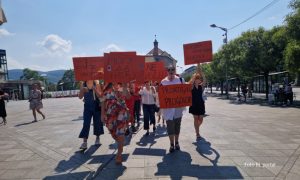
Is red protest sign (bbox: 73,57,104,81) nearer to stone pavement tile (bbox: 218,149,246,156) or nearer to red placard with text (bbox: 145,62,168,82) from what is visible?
red placard with text (bbox: 145,62,168,82)

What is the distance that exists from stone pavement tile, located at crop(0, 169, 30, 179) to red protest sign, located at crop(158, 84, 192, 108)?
9.96ft

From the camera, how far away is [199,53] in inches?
368

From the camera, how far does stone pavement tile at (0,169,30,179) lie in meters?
5.88

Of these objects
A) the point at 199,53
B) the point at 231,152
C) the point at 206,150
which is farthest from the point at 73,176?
the point at 199,53

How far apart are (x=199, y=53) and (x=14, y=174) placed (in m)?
5.60

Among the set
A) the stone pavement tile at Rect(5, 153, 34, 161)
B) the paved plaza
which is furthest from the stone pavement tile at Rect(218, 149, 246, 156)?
the stone pavement tile at Rect(5, 153, 34, 161)

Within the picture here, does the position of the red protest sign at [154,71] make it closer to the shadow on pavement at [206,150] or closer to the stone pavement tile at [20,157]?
the shadow on pavement at [206,150]

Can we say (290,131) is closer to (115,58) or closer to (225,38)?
(115,58)

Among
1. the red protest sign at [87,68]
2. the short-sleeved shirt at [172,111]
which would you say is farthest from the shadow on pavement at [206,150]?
the red protest sign at [87,68]

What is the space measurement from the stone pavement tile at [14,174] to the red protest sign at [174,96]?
3036mm

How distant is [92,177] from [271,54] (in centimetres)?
2629

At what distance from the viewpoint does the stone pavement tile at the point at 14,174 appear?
5876mm

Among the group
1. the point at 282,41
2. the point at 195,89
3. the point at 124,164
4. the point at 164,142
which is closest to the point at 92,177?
the point at 124,164

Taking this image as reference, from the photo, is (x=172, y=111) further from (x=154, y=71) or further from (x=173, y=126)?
(x=154, y=71)
